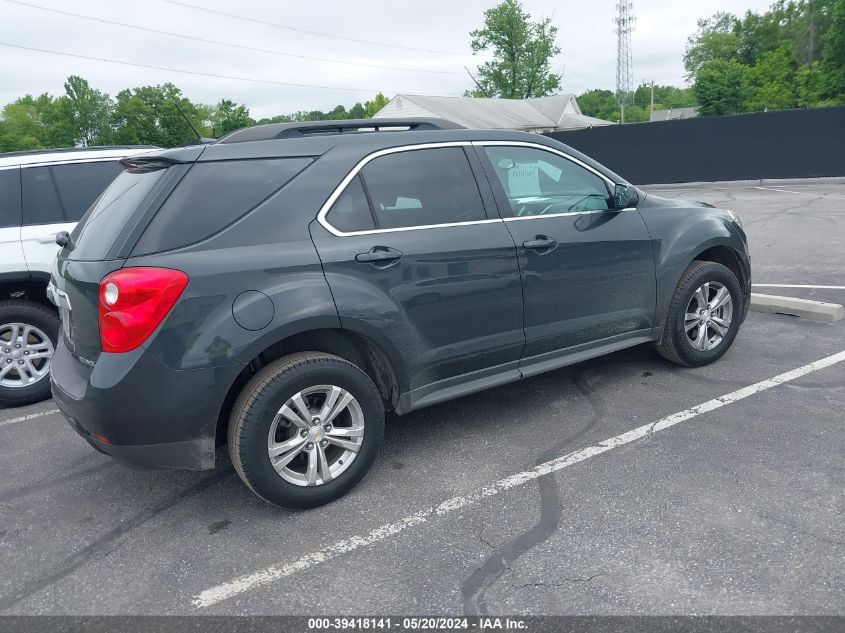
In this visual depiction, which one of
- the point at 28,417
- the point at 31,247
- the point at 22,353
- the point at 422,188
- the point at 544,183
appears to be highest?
the point at 422,188

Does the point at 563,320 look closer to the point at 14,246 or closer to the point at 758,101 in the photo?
the point at 14,246

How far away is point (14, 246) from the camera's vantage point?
5016mm

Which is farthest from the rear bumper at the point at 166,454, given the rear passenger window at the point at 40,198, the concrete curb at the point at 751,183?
the concrete curb at the point at 751,183

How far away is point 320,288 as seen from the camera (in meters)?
3.25

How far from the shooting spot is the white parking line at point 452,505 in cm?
281

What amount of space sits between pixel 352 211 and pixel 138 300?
1133 mm

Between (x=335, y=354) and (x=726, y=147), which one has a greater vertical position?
(x=335, y=354)

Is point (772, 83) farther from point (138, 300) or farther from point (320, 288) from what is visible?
point (138, 300)

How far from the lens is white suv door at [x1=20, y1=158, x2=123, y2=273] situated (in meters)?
5.08

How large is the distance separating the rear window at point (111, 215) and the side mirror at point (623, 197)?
275 cm

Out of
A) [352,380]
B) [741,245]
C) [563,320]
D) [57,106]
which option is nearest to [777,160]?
[741,245]

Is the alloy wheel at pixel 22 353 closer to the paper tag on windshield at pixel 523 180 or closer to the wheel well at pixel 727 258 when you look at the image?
the paper tag on windshield at pixel 523 180

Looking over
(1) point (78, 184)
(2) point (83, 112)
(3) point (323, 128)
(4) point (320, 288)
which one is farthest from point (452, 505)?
(2) point (83, 112)

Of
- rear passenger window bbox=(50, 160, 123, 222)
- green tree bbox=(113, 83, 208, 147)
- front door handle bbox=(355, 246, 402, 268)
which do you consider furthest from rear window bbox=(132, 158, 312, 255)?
green tree bbox=(113, 83, 208, 147)
